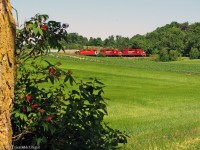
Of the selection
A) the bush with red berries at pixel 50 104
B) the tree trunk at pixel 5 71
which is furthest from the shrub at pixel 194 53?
the tree trunk at pixel 5 71

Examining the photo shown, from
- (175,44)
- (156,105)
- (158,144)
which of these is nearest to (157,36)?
(175,44)

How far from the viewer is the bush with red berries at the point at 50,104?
5016 mm

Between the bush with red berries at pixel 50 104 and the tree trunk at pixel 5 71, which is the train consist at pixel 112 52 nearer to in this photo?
the bush with red berries at pixel 50 104

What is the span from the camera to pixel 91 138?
5.22 meters

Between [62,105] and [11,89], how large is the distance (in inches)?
72.2

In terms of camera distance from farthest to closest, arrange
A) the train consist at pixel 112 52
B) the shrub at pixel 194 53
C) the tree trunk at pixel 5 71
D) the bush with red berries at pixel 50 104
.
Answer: the shrub at pixel 194 53 → the train consist at pixel 112 52 → the bush with red berries at pixel 50 104 → the tree trunk at pixel 5 71

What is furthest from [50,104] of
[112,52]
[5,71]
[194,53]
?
[194,53]

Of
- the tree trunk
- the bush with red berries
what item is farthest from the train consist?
the tree trunk

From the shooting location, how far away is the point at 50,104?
523cm

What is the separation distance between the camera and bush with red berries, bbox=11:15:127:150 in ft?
16.5

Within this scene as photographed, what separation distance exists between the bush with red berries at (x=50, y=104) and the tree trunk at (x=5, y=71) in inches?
48.4

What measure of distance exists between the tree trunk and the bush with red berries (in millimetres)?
1230

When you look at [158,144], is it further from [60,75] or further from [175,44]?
[175,44]

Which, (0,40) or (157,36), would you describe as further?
(157,36)
